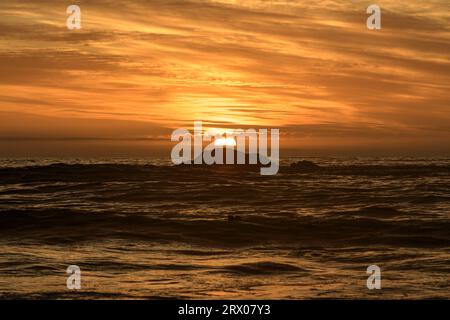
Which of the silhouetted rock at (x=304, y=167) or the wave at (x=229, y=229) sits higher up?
the silhouetted rock at (x=304, y=167)

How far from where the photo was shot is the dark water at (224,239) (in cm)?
1175

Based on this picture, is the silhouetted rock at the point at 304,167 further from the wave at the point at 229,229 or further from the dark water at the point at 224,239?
the wave at the point at 229,229

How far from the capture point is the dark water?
11750 mm

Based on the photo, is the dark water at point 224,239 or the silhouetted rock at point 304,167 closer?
the dark water at point 224,239

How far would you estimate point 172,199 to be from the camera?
Answer: 32.9 m

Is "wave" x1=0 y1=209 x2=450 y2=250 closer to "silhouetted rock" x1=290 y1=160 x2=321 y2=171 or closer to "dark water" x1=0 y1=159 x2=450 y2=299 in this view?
"dark water" x1=0 y1=159 x2=450 y2=299

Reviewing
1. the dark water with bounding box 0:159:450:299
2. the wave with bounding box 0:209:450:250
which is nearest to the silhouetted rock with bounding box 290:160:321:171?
the dark water with bounding box 0:159:450:299

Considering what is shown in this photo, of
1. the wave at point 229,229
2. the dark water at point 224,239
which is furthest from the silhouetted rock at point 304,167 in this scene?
the wave at point 229,229

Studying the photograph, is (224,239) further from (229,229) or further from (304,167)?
(304,167)

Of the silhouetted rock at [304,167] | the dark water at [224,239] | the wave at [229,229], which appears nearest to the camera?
the dark water at [224,239]

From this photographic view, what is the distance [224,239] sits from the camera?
20.1m
